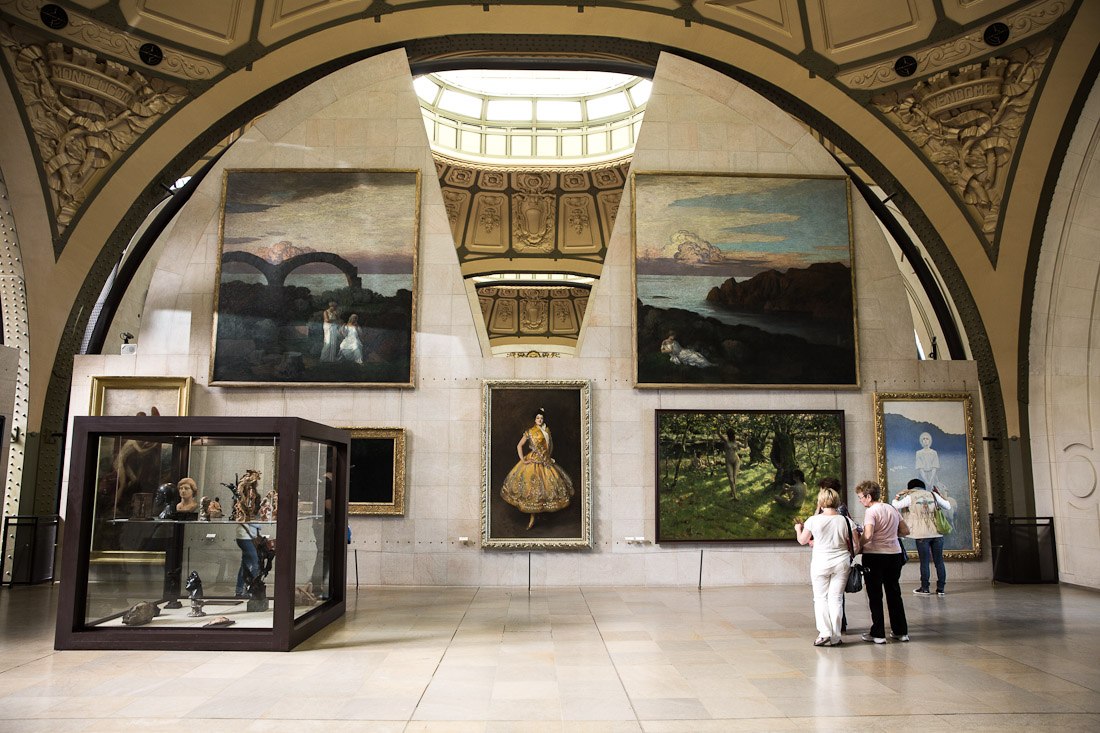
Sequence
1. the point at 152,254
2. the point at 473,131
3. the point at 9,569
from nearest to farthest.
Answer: the point at 9,569 < the point at 152,254 < the point at 473,131

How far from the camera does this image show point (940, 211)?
44.5ft

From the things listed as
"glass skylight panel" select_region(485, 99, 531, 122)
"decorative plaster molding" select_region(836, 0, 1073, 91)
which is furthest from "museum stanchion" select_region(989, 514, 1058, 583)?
"glass skylight panel" select_region(485, 99, 531, 122)

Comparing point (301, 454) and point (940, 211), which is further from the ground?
point (940, 211)

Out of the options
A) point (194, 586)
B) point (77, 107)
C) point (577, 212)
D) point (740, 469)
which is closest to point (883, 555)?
point (740, 469)

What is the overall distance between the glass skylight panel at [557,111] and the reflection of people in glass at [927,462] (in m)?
14.2

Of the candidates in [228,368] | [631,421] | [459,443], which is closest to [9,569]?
[228,368]

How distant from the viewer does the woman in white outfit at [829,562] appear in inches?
292

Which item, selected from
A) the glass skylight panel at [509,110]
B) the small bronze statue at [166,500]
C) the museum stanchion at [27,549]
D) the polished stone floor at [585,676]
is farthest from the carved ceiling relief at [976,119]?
the museum stanchion at [27,549]

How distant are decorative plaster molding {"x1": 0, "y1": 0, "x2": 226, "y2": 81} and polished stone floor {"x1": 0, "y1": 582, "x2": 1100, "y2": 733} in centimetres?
829

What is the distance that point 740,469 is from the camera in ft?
40.1

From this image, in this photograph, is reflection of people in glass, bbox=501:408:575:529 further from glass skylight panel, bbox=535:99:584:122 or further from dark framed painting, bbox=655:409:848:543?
glass skylight panel, bbox=535:99:584:122

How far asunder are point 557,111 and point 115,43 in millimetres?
13030

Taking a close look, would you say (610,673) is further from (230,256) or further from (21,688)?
(230,256)

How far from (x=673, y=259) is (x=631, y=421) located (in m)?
2.74
